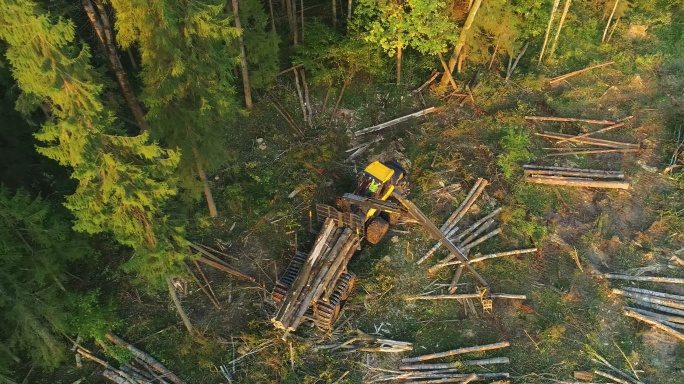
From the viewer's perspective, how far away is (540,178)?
18.2 metres

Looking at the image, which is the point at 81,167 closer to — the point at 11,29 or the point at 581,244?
the point at 11,29

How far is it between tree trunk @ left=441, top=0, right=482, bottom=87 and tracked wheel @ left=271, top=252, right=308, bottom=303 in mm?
11057

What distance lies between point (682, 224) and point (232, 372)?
16256 mm

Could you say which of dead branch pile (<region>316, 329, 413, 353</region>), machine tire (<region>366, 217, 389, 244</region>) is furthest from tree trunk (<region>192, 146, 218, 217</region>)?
dead branch pile (<region>316, 329, 413, 353</region>)

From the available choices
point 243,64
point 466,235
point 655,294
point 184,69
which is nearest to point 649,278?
point 655,294

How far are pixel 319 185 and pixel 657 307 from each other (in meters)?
12.1

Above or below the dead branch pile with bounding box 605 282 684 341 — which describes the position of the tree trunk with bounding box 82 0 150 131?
above

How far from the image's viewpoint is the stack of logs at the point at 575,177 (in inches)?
709

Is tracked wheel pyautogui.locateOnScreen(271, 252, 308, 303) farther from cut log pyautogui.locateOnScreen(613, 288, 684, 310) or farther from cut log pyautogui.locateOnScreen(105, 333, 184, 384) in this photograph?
cut log pyautogui.locateOnScreen(613, 288, 684, 310)

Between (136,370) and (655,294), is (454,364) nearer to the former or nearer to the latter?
(655,294)

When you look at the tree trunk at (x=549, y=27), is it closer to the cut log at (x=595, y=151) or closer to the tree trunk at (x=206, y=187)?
the cut log at (x=595, y=151)

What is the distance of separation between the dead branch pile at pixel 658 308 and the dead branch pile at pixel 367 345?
7326mm

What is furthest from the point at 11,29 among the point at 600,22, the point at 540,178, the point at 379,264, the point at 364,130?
the point at 600,22

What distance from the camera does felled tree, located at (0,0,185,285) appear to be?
8.82m
